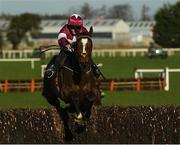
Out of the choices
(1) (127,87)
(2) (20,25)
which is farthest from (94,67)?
(2) (20,25)

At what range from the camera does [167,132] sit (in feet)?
31.8

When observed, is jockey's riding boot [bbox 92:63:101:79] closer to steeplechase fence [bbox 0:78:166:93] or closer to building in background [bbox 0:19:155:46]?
steeplechase fence [bbox 0:78:166:93]

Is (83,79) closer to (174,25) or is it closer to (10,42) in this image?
(174,25)

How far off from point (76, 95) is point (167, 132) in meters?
1.48

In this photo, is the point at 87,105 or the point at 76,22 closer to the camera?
the point at 87,105

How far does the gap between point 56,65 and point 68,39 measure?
0.47 metres

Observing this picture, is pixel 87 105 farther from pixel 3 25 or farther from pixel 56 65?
pixel 3 25

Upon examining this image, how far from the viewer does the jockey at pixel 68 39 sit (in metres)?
9.79

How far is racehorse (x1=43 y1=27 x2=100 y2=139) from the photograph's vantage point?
9.13 metres

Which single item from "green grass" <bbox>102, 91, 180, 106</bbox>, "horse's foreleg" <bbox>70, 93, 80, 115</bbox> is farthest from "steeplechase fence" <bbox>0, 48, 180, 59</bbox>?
"horse's foreleg" <bbox>70, 93, 80, 115</bbox>

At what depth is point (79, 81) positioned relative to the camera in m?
9.60

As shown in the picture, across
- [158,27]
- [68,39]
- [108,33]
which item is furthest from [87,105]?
[108,33]

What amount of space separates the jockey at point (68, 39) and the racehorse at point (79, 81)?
93 mm

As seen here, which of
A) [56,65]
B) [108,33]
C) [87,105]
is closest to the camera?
[87,105]
